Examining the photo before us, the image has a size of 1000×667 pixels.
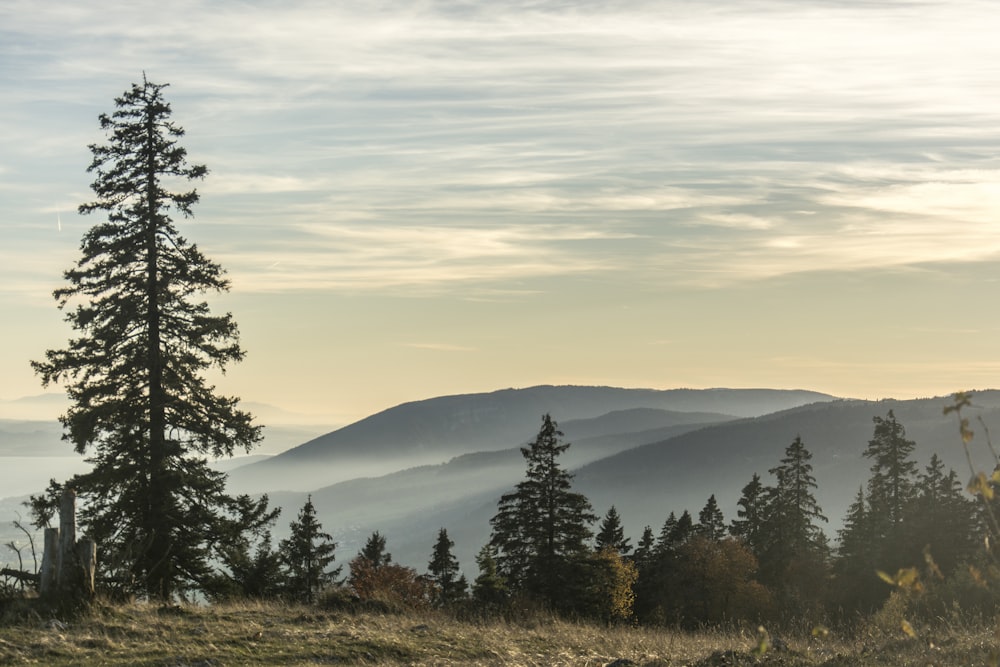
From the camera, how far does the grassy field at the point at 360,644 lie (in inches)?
506

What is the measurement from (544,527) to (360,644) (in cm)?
3512

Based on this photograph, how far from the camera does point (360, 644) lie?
14305 millimetres

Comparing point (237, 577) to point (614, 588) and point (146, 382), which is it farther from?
point (614, 588)

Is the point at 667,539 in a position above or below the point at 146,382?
below

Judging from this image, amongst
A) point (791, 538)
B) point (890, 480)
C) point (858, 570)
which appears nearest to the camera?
point (858, 570)

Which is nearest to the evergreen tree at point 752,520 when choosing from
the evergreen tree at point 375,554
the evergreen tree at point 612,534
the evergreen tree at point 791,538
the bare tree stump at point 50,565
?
the evergreen tree at point 791,538

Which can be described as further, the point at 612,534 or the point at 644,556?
the point at 644,556

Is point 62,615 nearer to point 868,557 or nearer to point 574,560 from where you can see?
point 574,560

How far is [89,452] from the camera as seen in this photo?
25.1m

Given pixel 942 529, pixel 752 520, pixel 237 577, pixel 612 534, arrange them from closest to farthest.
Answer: pixel 237 577 → pixel 942 529 → pixel 612 534 → pixel 752 520

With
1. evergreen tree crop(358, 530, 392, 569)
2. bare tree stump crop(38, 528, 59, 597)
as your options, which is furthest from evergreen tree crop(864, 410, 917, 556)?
bare tree stump crop(38, 528, 59, 597)

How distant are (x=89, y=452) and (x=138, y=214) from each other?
6974 mm

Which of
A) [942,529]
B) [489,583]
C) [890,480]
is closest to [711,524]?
[890,480]

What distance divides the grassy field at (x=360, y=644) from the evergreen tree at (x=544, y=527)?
1250 inches
